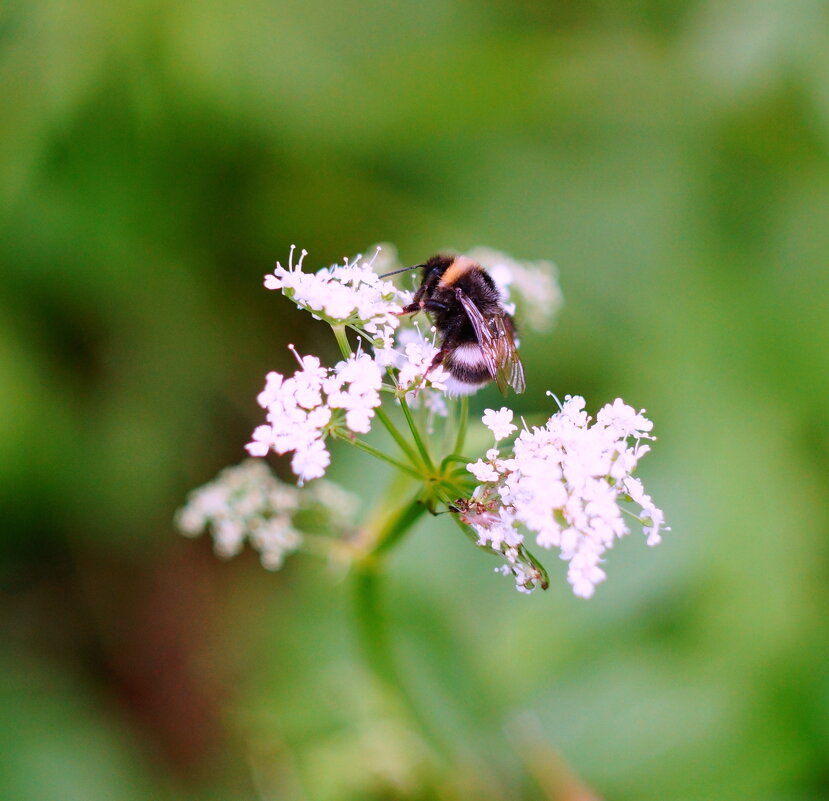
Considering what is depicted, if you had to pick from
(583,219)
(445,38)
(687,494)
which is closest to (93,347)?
(445,38)

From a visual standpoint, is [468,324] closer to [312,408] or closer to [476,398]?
[312,408]

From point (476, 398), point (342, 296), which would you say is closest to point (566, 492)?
point (342, 296)

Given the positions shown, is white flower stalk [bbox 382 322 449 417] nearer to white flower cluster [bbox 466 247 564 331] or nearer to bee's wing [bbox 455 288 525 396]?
bee's wing [bbox 455 288 525 396]

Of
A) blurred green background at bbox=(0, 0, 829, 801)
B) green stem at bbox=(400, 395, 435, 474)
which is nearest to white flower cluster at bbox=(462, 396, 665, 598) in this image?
green stem at bbox=(400, 395, 435, 474)

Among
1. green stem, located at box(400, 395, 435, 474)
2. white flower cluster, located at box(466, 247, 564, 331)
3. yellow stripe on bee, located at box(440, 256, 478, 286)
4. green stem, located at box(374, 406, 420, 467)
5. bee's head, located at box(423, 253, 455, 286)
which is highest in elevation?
white flower cluster, located at box(466, 247, 564, 331)

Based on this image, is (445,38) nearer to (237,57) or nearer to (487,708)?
(237,57)
